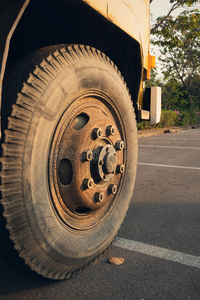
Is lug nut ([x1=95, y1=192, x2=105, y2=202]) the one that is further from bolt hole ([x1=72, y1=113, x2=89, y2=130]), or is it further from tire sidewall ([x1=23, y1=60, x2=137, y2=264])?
bolt hole ([x1=72, y1=113, x2=89, y2=130])

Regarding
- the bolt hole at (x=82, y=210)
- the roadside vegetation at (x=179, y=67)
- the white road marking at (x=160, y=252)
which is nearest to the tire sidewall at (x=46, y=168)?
the bolt hole at (x=82, y=210)

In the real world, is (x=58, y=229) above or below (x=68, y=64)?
below

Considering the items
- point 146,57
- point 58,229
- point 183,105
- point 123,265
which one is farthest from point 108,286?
point 183,105

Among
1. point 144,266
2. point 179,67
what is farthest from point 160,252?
point 179,67

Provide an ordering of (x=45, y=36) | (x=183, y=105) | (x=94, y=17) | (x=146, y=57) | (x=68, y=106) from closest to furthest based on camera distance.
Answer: (x=68, y=106)
(x=94, y=17)
(x=45, y=36)
(x=146, y=57)
(x=183, y=105)

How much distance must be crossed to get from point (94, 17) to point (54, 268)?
1.40 metres

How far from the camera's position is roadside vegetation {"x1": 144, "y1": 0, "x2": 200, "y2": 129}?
45.0 ft

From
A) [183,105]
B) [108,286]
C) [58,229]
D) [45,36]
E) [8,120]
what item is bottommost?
[108,286]

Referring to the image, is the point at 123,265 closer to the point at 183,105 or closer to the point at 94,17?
the point at 94,17

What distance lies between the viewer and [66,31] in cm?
192

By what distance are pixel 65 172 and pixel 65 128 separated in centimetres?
24

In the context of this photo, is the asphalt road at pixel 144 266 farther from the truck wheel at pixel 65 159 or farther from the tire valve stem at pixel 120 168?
the tire valve stem at pixel 120 168

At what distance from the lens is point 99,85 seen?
1787mm

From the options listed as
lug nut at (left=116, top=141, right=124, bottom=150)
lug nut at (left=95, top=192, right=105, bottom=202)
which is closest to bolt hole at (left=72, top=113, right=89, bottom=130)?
lug nut at (left=116, top=141, right=124, bottom=150)
